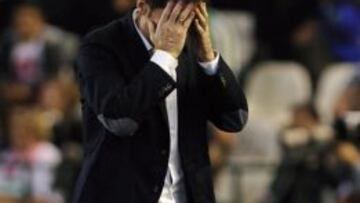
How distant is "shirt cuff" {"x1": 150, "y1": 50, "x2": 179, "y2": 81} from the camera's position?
520 cm

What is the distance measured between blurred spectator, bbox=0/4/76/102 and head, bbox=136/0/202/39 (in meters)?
6.73

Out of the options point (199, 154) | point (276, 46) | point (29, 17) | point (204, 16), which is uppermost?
point (204, 16)

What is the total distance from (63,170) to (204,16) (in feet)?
16.5

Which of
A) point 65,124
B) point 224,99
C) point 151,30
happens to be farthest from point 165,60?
point 65,124

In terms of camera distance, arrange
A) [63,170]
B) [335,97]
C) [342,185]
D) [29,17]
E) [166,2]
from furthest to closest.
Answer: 1. [29,17]
2. [335,97]
3. [63,170]
4. [342,185]
5. [166,2]

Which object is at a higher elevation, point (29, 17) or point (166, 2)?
point (166, 2)

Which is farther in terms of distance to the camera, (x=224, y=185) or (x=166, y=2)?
(x=224, y=185)

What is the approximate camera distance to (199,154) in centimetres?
548

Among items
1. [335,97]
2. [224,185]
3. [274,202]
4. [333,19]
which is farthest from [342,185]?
[333,19]

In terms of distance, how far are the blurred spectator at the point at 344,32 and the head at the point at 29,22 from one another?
8.42ft

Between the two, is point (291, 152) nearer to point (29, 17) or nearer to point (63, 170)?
point (63, 170)

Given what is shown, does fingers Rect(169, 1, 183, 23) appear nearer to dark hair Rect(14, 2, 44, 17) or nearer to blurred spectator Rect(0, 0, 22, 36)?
dark hair Rect(14, 2, 44, 17)

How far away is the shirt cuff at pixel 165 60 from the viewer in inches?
205

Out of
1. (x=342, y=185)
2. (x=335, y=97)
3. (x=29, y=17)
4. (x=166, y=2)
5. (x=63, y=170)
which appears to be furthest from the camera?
(x=29, y=17)
